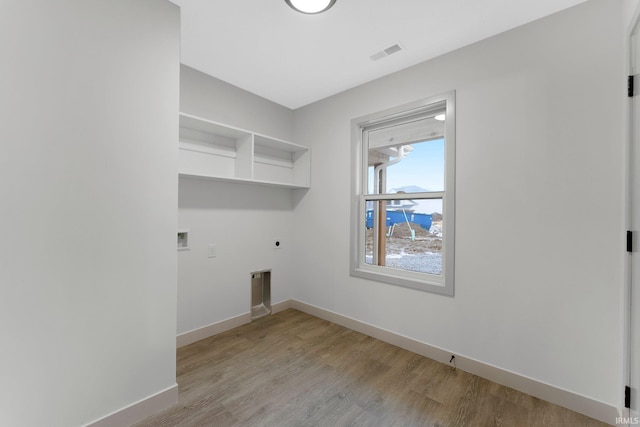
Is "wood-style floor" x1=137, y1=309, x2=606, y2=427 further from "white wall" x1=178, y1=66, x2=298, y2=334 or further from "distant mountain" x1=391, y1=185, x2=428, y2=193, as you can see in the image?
"distant mountain" x1=391, y1=185, x2=428, y2=193

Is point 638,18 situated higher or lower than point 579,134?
higher

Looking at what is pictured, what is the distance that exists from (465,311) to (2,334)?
2.80 metres

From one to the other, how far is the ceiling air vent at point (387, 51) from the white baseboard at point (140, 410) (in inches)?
116

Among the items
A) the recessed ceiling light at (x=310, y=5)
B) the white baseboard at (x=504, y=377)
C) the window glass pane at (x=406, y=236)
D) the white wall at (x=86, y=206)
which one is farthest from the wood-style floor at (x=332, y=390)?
the recessed ceiling light at (x=310, y=5)

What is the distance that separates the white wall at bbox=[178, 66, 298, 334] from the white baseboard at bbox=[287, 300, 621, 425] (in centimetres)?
119

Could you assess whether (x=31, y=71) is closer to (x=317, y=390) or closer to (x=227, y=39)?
(x=227, y=39)

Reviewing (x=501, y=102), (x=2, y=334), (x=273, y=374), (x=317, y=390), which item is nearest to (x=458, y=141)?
(x=501, y=102)

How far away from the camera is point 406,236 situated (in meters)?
2.68

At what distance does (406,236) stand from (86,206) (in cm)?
249

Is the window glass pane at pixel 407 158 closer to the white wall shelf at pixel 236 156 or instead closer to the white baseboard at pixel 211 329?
the white wall shelf at pixel 236 156

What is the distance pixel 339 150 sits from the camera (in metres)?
3.02

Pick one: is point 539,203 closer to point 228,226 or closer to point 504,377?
point 504,377

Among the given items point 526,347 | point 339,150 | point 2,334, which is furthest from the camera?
point 339,150

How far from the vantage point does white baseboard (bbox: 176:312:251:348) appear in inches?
97.6
